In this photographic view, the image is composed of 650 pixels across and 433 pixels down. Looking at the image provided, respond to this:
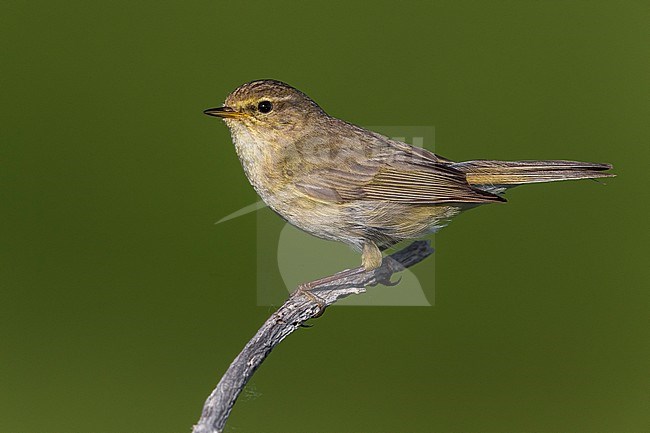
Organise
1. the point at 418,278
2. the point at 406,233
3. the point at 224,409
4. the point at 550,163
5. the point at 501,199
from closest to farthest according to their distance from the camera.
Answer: the point at 224,409 → the point at 501,199 → the point at 550,163 → the point at 406,233 → the point at 418,278

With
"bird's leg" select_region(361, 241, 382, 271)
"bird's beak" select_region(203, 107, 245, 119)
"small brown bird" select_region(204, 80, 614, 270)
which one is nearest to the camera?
"bird's beak" select_region(203, 107, 245, 119)

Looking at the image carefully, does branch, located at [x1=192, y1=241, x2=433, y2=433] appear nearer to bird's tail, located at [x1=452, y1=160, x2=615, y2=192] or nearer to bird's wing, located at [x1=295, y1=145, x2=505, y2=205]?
bird's wing, located at [x1=295, y1=145, x2=505, y2=205]

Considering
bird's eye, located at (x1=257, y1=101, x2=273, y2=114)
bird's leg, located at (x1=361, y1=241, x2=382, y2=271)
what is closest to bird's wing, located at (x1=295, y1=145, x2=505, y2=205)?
bird's leg, located at (x1=361, y1=241, x2=382, y2=271)

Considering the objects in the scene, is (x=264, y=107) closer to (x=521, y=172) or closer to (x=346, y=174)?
(x=346, y=174)

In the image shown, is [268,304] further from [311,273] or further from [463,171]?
[463,171]

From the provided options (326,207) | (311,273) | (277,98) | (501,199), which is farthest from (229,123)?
(501,199)
